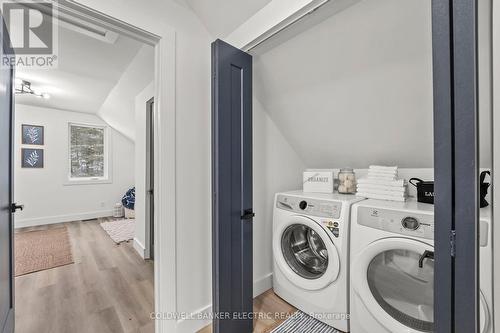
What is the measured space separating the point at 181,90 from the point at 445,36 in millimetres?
1321

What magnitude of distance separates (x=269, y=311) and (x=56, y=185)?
4.87 metres

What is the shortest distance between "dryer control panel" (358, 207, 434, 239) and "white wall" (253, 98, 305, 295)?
833 mm

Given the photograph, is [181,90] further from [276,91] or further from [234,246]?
[234,246]

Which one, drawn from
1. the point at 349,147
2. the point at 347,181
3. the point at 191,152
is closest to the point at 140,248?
the point at 191,152

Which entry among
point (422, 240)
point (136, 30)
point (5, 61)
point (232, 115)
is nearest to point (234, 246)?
point (232, 115)

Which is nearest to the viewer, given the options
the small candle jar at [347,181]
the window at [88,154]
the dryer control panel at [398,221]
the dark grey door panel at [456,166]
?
the dark grey door panel at [456,166]

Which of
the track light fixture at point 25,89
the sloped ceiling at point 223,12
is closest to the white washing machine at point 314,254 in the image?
the sloped ceiling at point 223,12

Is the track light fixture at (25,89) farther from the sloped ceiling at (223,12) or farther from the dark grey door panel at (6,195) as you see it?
the sloped ceiling at (223,12)

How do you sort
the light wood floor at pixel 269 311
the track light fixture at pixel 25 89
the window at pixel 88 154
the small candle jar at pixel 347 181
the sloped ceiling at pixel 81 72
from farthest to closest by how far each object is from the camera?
the window at pixel 88 154, the track light fixture at pixel 25 89, the sloped ceiling at pixel 81 72, the small candle jar at pixel 347 181, the light wood floor at pixel 269 311

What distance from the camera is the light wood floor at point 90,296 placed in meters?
1.63

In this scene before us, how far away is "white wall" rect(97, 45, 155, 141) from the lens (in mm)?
2271

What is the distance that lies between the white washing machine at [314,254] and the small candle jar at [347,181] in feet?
0.54

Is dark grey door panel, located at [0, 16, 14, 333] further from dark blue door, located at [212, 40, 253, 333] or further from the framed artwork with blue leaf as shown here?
the framed artwork with blue leaf

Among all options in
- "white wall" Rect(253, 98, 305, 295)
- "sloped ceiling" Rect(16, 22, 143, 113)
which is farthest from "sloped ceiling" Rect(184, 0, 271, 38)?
"sloped ceiling" Rect(16, 22, 143, 113)
